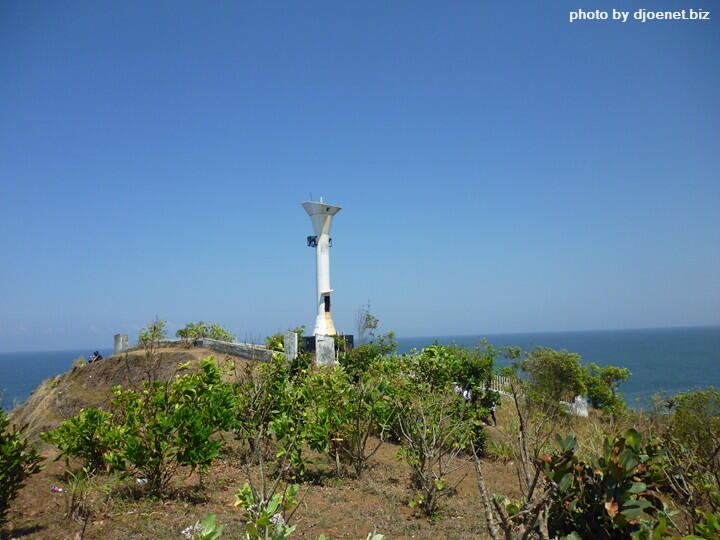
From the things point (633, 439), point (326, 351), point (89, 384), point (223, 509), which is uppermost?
point (633, 439)

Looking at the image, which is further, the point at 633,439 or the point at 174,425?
the point at 174,425

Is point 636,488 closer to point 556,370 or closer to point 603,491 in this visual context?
point 603,491

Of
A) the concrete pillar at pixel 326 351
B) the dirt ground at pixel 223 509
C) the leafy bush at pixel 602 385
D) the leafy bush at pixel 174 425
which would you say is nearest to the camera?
the dirt ground at pixel 223 509

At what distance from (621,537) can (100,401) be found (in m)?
19.0

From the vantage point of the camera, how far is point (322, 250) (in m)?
23.6

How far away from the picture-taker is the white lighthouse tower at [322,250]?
917 inches

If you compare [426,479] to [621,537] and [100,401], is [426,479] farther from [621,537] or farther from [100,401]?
[100,401]

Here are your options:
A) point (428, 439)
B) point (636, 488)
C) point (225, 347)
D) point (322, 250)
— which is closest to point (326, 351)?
point (225, 347)

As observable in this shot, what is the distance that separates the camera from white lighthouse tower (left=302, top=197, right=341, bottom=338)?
23281 millimetres

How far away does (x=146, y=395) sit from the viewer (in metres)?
7.13

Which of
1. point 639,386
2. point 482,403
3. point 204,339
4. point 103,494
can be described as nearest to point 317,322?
point 204,339

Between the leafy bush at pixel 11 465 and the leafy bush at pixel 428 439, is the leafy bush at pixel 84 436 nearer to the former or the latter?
the leafy bush at pixel 11 465

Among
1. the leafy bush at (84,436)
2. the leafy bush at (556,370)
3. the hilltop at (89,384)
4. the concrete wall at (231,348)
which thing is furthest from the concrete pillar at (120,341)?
the leafy bush at (556,370)

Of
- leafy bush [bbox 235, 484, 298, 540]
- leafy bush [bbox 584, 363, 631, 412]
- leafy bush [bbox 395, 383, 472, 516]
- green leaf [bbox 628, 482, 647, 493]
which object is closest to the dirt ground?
leafy bush [bbox 395, 383, 472, 516]
